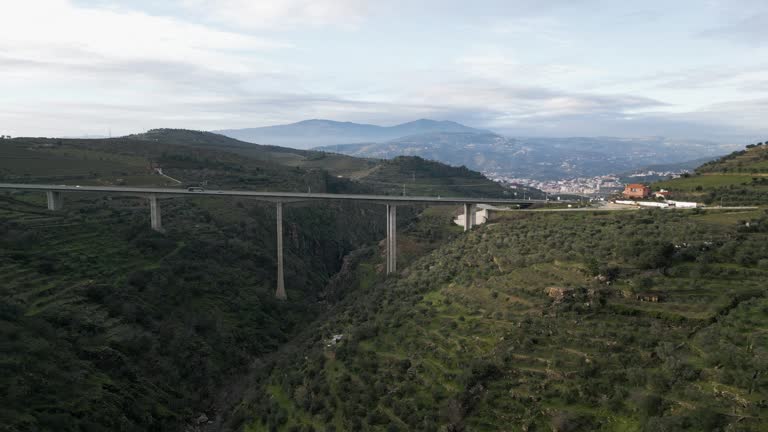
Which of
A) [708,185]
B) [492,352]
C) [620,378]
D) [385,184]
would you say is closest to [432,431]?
[492,352]

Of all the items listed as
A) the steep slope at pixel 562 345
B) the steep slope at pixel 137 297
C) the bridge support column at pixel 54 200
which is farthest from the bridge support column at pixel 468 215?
the bridge support column at pixel 54 200

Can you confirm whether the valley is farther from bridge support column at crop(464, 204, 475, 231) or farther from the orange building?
bridge support column at crop(464, 204, 475, 231)

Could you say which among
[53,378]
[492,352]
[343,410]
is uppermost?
[492,352]

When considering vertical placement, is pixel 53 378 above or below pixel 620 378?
below

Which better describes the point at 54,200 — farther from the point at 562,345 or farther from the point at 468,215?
the point at 562,345

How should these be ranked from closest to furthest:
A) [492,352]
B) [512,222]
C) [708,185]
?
[492,352] < [512,222] < [708,185]

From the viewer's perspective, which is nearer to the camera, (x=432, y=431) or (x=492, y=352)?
(x=432, y=431)

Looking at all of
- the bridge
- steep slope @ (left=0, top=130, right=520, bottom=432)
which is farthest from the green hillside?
steep slope @ (left=0, top=130, right=520, bottom=432)

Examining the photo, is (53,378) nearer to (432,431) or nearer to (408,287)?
(432,431)
